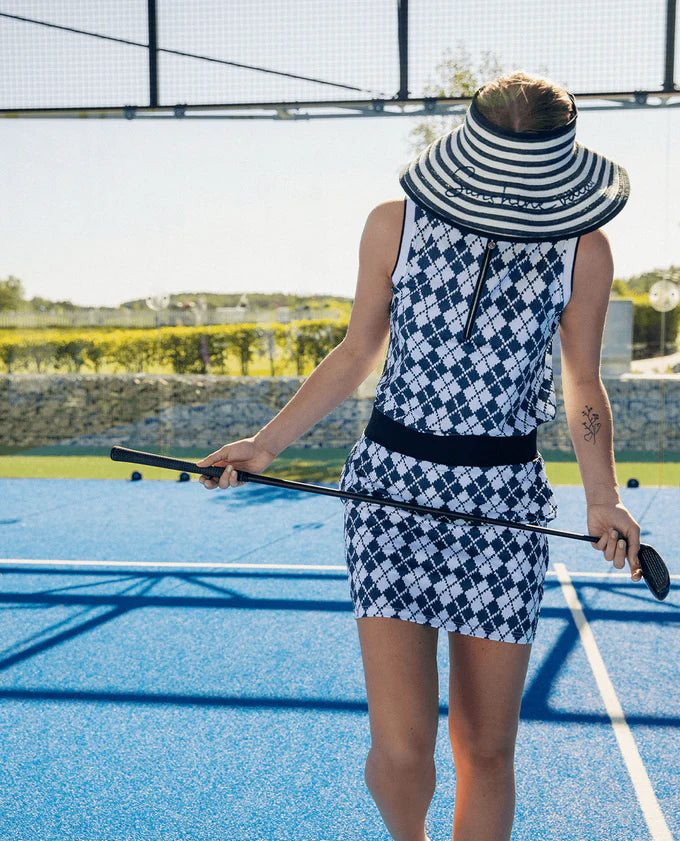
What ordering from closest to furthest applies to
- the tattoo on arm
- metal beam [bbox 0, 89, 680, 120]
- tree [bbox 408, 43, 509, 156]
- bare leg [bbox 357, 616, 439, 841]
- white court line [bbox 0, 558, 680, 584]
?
bare leg [bbox 357, 616, 439, 841] → the tattoo on arm → white court line [bbox 0, 558, 680, 584] → metal beam [bbox 0, 89, 680, 120] → tree [bbox 408, 43, 509, 156]

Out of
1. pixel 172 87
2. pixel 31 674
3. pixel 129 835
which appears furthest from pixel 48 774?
pixel 172 87

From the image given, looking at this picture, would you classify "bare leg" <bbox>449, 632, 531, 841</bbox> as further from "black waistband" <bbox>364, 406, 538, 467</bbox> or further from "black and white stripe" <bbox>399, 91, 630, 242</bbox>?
"black and white stripe" <bbox>399, 91, 630, 242</bbox>

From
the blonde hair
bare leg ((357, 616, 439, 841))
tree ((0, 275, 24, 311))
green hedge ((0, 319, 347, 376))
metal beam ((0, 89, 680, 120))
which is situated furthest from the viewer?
tree ((0, 275, 24, 311))

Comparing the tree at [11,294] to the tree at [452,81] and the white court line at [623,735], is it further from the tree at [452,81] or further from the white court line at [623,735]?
the white court line at [623,735]

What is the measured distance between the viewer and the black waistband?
5.46 ft

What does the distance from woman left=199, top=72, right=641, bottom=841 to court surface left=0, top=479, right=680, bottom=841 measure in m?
0.77

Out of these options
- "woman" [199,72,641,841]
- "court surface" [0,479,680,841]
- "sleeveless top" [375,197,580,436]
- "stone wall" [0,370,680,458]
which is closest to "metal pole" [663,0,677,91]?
"court surface" [0,479,680,841]

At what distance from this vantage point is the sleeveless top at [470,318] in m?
1.62

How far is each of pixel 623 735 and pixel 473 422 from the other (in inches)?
67.6

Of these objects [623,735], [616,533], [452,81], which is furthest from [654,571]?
[452,81]

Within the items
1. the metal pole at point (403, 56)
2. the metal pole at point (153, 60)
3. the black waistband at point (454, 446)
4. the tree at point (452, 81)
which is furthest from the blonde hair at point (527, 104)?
the metal pole at point (153, 60)

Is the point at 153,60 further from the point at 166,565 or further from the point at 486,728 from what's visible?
the point at 486,728

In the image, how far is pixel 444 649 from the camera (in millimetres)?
3697

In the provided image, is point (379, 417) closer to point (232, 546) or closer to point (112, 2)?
point (232, 546)
